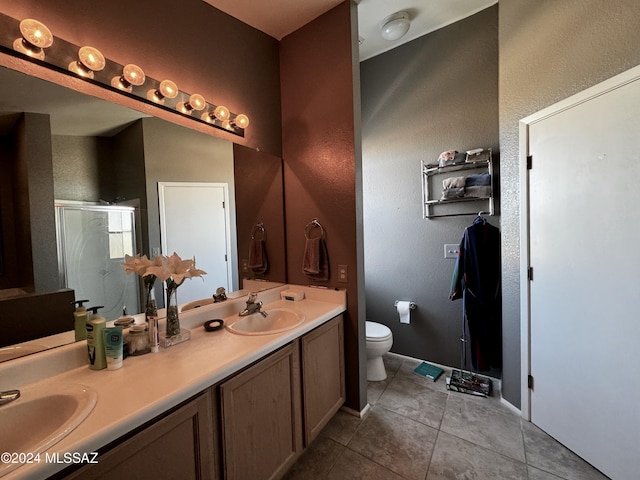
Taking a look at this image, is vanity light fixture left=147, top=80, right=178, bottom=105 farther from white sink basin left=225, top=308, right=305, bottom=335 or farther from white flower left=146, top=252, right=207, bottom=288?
white sink basin left=225, top=308, right=305, bottom=335

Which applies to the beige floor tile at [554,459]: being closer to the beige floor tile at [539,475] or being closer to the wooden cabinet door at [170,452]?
the beige floor tile at [539,475]

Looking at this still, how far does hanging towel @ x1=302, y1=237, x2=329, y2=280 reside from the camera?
1.97m

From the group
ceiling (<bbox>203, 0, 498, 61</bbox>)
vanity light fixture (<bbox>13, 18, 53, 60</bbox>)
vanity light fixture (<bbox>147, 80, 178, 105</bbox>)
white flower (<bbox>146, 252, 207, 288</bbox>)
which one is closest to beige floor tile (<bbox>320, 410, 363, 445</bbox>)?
white flower (<bbox>146, 252, 207, 288</bbox>)

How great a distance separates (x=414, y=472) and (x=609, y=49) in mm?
2405

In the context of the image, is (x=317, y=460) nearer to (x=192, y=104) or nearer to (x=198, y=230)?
(x=198, y=230)

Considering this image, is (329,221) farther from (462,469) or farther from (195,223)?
(462,469)

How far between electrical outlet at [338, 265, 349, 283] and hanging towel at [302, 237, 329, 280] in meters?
0.10

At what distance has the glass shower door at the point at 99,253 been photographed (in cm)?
115

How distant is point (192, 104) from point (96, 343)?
1.35m

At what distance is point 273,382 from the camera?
1304 millimetres

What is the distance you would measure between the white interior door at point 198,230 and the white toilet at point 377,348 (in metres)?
1.29

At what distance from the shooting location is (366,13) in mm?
2248

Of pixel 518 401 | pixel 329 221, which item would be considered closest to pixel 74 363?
pixel 329 221

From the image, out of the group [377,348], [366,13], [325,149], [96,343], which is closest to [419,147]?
[325,149]
